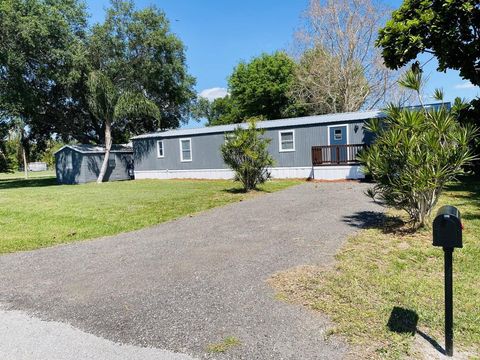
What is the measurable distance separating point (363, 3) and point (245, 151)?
19.0 metres

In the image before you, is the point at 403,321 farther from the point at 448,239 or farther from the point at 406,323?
the point at 448,239

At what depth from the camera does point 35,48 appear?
20.2 meters

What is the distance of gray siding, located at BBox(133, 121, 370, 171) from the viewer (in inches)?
665

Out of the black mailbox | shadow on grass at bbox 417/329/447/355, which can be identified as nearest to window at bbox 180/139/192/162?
shadow on grass at bbox 417/329/447/355

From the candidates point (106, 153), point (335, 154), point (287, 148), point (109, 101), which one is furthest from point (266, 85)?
point (335, 154)

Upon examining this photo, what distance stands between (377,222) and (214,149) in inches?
553

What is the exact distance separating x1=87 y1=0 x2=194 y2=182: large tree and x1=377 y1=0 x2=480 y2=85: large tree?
15.8 meters

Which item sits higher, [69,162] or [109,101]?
[109,101]

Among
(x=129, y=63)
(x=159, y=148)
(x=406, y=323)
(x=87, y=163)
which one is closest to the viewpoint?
(x=406, y=323)

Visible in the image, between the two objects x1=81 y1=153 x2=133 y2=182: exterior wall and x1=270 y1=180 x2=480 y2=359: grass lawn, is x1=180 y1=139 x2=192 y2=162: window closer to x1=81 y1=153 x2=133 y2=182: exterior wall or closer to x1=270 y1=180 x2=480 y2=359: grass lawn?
x1=81 y1=153 x2=133 y2=182: exterior wall

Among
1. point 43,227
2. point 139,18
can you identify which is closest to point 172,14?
point 139,18

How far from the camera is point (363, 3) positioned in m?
25.0

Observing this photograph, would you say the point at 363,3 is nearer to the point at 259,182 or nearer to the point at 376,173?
the point at 259,182

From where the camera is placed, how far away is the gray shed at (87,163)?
2364 cm
